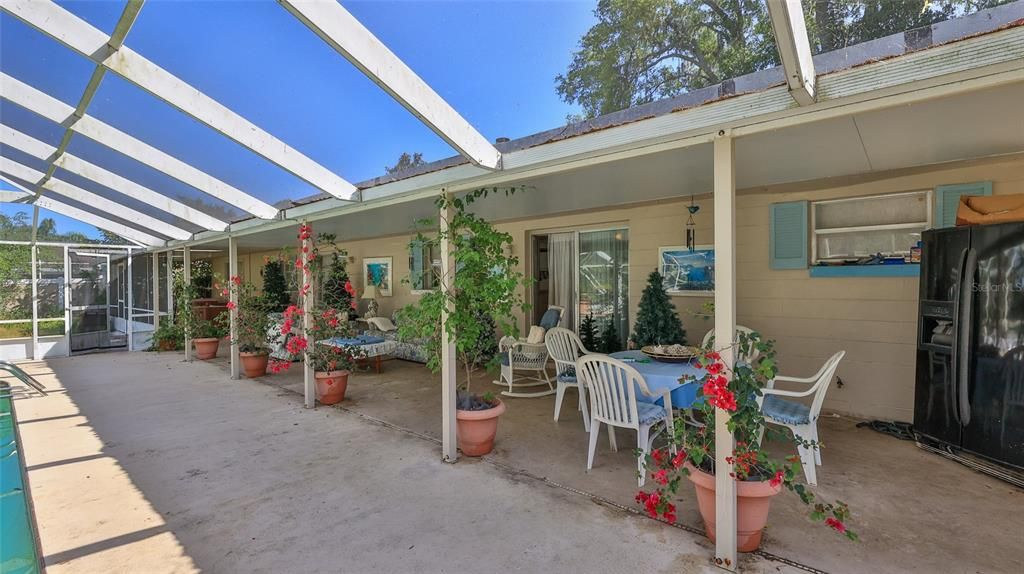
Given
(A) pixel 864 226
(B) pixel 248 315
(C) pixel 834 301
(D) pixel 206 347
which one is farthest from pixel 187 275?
(A) pixel 864 226

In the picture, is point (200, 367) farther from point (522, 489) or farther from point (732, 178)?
point (732, 178)

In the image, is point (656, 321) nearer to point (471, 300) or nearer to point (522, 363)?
point (522, 363)

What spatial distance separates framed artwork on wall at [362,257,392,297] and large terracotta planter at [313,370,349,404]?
371 cm

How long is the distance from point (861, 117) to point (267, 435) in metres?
4.77

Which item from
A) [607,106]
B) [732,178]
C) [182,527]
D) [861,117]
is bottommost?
→ [182,527]

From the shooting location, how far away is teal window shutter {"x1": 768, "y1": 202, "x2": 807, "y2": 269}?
4289 mm

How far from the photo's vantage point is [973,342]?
10.2 feet

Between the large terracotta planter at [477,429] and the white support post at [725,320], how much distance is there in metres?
1.67

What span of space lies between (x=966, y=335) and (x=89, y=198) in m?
9.79

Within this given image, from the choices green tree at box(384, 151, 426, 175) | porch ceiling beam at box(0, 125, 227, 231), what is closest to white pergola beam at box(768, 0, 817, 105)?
green tree at box(384, 151, 426, 175)

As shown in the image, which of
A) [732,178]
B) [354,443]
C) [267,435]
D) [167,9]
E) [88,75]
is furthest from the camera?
[267,435]

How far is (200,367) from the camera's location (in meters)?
7.43

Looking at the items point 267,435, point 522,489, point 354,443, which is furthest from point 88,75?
point 522,489

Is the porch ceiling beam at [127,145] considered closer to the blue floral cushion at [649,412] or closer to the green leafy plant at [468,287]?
the green leafy plant at [468,287]
